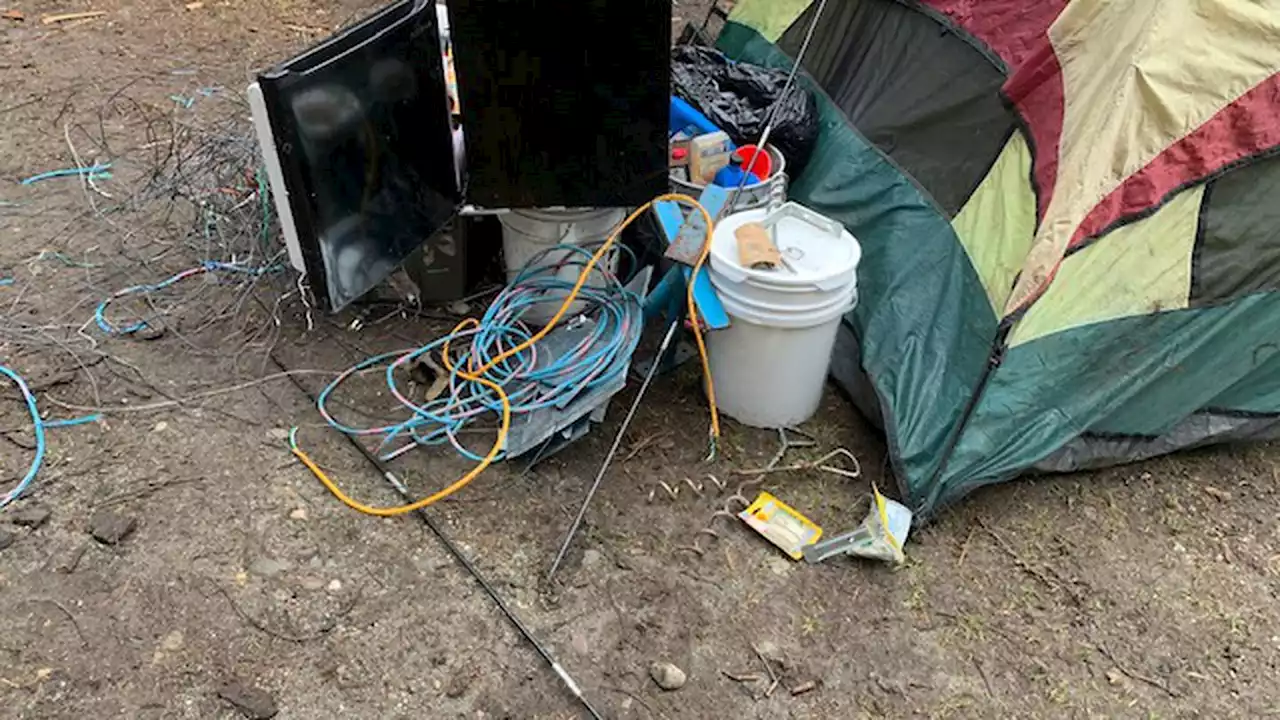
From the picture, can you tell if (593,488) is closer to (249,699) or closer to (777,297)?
(777,297)

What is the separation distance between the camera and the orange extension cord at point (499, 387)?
2.82m

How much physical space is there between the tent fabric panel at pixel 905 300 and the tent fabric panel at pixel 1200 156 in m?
0.44

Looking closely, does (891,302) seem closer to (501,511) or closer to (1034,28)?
(1034,28)

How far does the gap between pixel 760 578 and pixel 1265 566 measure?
1.43 metres

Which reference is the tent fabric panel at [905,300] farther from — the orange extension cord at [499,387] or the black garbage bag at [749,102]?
the orange extension cord at [499,387]

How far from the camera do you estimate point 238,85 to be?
16.7ft

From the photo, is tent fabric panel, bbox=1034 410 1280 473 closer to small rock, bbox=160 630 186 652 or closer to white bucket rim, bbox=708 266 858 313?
white bucket rim, bbox=708 266 858 313

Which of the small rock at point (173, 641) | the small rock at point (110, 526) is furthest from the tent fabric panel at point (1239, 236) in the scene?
the small rock at point (110, 526)

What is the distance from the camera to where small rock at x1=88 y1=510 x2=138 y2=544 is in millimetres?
2658

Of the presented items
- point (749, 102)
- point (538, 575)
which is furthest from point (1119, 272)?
point (538, 575)

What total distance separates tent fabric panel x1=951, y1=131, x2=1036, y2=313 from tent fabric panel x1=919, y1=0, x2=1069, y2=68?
1.14 feet

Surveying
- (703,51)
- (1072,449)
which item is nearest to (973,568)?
(1072,449)

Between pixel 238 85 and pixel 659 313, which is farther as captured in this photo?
pixel 238 85

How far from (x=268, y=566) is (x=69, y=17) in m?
4.58
